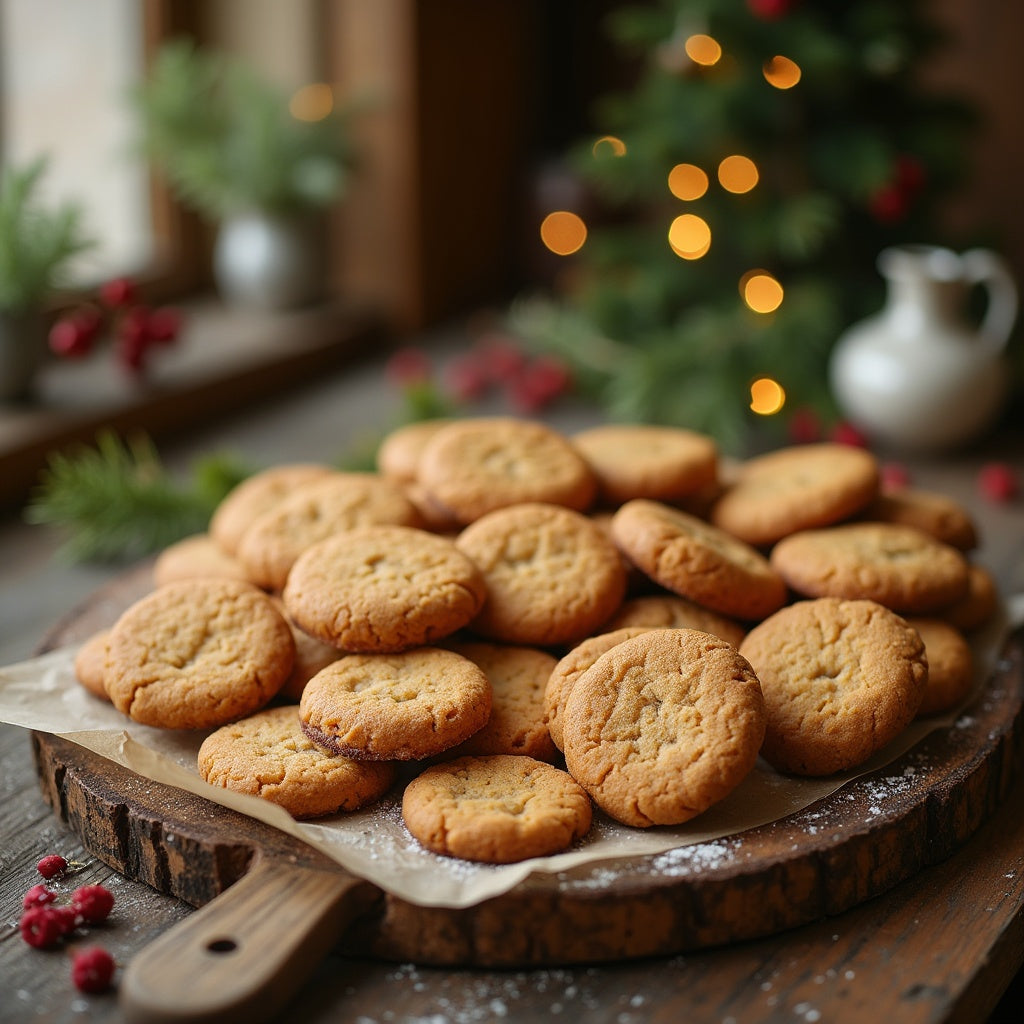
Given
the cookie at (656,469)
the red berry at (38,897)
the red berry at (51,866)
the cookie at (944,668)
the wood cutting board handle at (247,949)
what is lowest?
the red berry at (51,866)

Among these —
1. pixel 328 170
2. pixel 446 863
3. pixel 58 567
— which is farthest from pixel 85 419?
pixel 446 863

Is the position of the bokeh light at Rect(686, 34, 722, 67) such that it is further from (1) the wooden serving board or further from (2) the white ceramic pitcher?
(1) the wooden serving board

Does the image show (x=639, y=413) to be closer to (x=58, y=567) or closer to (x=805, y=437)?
(x=805, y=437)

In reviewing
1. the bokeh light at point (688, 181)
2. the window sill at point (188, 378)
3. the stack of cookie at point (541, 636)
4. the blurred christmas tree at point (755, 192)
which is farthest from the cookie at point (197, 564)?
the bokeh light at point (688, 181)

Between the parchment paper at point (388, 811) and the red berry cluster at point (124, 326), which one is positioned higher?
the red berry cluster at point (124, 326)

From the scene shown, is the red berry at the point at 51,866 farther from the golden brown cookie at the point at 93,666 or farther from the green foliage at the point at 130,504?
the green foliage at the point at 130,504

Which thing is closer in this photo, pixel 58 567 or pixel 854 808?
pixel 854 808

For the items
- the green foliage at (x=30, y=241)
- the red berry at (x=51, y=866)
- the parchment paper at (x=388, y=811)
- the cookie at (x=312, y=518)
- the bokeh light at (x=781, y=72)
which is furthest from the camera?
the bokeh light at (x=781, y=72)
